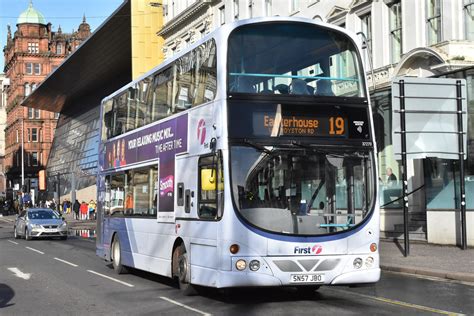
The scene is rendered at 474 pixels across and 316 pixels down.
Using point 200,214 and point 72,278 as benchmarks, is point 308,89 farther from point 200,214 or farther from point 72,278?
point 72,278

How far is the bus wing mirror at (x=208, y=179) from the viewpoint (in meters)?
10.6

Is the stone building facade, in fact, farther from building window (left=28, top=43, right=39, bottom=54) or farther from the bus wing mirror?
building window (left=28, top=43, right=39, bottom=54)

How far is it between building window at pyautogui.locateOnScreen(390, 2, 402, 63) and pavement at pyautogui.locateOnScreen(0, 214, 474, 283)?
25.4 feet

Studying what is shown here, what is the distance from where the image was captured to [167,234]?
12.5m

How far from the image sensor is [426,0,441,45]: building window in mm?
23922

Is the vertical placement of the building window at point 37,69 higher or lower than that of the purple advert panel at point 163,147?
higher

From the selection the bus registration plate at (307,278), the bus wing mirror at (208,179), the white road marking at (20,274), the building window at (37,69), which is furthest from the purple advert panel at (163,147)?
the building window at (37,69)

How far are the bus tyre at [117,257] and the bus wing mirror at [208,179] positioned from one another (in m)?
5.53

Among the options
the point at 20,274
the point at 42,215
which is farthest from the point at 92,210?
the point at 20,274

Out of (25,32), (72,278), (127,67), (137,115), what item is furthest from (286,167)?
(25,32)

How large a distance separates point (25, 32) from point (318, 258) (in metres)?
118

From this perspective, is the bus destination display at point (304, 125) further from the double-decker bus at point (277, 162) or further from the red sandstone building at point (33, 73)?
the red sandstone building at point (33, 73)

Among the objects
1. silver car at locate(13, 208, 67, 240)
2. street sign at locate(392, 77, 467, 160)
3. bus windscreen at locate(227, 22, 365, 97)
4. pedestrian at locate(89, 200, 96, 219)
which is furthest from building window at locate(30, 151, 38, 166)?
bus windscreen at locate(227, 22, 365, 97)

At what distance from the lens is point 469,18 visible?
22.6 m
